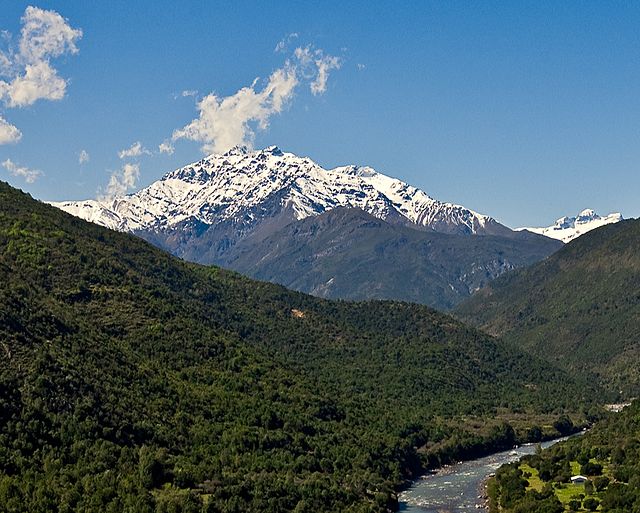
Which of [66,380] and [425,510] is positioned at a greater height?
[66,380]

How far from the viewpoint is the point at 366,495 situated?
194 metres

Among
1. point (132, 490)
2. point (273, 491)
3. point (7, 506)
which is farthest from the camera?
point (273, 491)

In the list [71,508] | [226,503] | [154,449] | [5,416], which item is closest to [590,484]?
[226,503]

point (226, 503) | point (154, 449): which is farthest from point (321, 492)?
point (154, 449)

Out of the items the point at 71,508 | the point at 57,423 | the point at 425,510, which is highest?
the point at 57,423

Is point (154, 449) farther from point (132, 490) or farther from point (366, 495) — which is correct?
point (366, 495)

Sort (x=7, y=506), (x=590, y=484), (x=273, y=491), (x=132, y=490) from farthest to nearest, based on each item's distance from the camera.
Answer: (x=590, y=484), (x=273, y=491), (x=132, y=490), (x=7, y=506)

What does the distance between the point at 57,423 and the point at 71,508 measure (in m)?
28.7

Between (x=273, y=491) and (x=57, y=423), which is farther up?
(x=57, y=423)

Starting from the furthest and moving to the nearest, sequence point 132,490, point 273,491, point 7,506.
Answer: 1. point 273,491
2. point 132,490
3. point 7,506

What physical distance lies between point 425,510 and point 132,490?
2416 inches

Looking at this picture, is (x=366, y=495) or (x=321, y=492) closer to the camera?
(x=321, y=492)

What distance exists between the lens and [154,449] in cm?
18512

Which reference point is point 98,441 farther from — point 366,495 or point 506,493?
point 506,493
